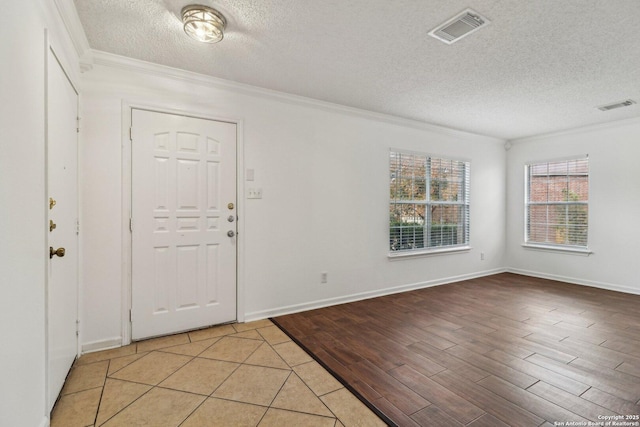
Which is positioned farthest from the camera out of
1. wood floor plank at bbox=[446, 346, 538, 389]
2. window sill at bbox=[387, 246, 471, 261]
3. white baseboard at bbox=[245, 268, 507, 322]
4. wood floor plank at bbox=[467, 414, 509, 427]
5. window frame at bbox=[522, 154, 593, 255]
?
window frame at bbox=[522, 154, 593, 255]

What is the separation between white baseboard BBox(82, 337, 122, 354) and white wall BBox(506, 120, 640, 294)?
20.6 ft

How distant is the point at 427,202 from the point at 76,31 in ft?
14.5

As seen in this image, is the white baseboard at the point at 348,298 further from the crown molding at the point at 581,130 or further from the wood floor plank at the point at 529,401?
the crown molding at the point at 581,130

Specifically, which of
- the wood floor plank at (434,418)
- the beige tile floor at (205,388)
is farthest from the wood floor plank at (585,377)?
the beige tile floor at (205,388)

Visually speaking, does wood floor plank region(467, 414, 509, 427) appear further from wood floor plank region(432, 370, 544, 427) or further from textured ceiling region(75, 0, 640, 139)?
textured ceiling region(75, 0, 640, 139)

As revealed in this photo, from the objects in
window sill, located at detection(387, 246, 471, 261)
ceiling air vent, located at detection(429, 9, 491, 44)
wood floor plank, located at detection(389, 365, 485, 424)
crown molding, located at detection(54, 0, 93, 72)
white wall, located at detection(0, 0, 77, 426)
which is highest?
ceiling air vent, located at detection(429, 9, 491, 44)

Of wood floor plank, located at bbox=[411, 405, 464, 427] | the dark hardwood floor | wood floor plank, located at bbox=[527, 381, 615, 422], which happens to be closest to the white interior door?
the dark hardwood floor

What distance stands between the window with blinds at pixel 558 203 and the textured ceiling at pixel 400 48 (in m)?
1.41

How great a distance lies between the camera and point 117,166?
2689 mm

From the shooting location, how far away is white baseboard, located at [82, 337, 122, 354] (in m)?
2.59

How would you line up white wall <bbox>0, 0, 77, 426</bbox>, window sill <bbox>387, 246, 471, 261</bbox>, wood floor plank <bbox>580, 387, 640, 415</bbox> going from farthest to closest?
1. window sill <bbox>387, 246, 471, 261</bbox>
2. wood floor plank <bbox>580, 387, 640, 415</bbox>
3. white wall <bbox>0, 0, 77, 426</bbox>

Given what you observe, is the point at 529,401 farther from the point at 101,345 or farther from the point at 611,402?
the point at 101,345

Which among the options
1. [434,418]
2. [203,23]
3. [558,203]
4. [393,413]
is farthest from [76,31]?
[558,203]

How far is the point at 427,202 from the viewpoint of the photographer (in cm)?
479
